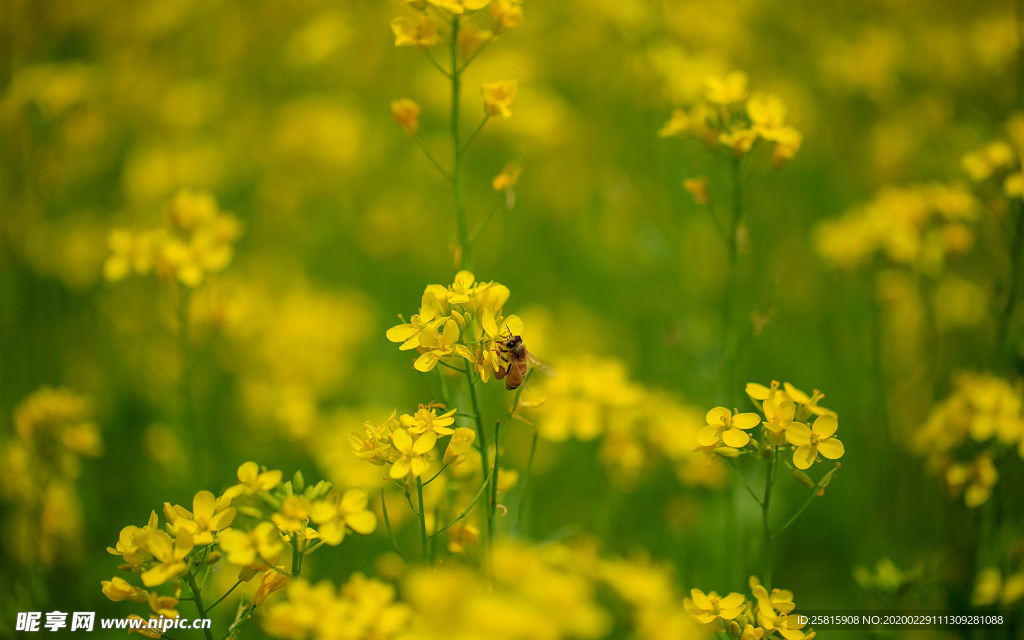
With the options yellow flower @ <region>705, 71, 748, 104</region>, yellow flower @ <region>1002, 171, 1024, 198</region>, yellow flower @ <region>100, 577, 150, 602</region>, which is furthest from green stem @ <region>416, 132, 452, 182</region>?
yellow flower @ <region>1002, 171, 1024, 198</region>

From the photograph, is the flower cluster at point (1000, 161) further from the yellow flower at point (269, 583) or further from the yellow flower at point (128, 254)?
the yellow flower at point (128, 254)

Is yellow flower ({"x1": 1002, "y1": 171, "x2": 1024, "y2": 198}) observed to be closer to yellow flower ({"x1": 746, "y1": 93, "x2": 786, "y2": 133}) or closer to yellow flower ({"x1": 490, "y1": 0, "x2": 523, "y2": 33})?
yellow flower ({"x1": 746, "y1": 93, "x2": 786, "y2": 133})

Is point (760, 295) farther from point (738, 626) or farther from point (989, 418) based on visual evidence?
point (738, 626)

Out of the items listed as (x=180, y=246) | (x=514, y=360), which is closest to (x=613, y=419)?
(x=514, y=360)

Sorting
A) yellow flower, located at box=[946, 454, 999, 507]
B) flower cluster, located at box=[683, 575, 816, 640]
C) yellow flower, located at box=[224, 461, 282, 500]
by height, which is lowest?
flower cluster, located at box=[683, 575, 816, 640]

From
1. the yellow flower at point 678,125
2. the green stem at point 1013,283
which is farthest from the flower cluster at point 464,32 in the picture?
the green stem at point 1013,283

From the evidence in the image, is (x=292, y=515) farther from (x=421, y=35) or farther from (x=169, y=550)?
(x=421, y=35)
